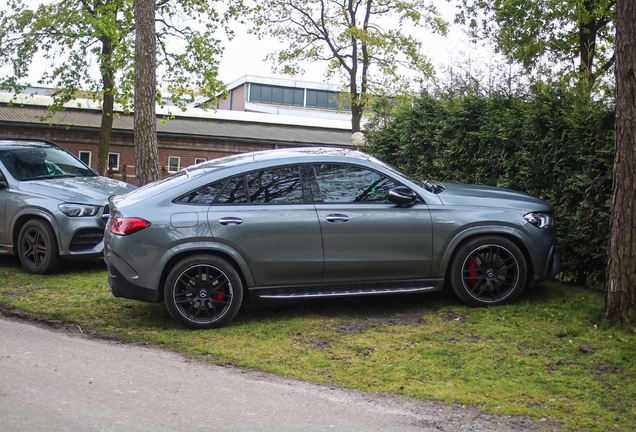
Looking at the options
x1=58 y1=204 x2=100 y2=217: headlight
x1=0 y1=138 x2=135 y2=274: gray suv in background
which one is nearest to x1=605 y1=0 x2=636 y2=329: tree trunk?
x1=0 y1=138 x2=135 y2=274: gray suv in background

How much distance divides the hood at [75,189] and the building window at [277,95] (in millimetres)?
67689

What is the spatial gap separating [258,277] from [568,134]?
13.9 feet

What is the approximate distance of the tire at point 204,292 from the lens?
7.07 meters

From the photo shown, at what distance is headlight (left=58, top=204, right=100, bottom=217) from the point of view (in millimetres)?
9922

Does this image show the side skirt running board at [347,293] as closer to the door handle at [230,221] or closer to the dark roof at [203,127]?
the door handle at [230,221]

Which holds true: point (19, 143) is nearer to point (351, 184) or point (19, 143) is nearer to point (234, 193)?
point (234, 193)

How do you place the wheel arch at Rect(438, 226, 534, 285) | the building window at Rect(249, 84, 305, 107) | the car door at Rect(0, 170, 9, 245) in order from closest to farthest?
1. the wheel arch at Rect(438, 226, 534, 285)
2. the car door at Rect(0, 170, 9, 245)
3. the building window at Rect(249, 84, 305, 107)

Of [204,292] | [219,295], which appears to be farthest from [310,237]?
[204,292]

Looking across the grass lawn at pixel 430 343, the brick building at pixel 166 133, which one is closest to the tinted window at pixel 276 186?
the grass lawn at pixel 430 343

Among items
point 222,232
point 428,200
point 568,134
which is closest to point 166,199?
point 222,232

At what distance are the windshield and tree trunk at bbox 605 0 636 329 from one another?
8286 millimetres

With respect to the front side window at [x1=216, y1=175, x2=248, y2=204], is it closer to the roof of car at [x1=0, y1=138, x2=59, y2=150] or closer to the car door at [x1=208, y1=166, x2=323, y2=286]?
the car door at [x1=208, y1=166, x2=323, y2=286]

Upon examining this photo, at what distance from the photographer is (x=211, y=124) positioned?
5053cm

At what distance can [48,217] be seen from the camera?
993cm
